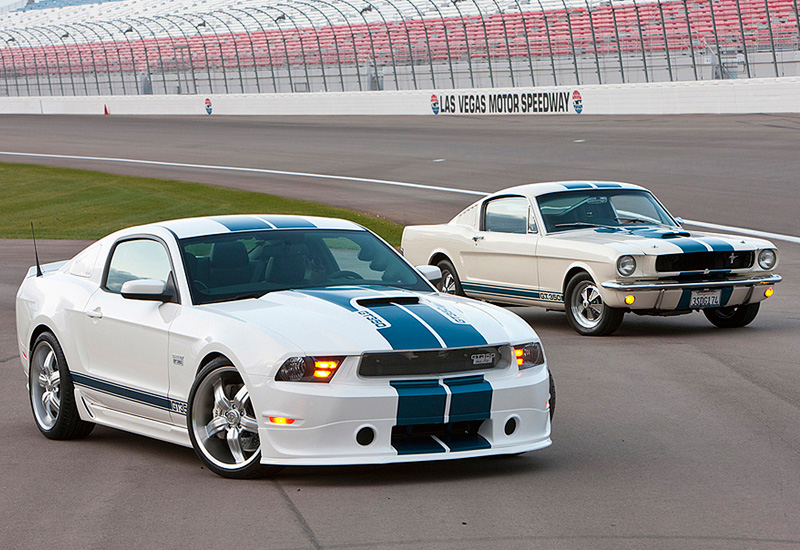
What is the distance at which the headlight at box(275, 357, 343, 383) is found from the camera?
5.70 meters

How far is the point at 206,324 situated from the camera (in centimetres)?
620

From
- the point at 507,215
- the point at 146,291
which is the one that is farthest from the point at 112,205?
the point at 146,291

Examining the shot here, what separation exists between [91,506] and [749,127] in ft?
102

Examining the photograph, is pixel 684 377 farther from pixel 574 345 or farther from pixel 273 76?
pixel 273 76

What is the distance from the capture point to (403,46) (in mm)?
53531

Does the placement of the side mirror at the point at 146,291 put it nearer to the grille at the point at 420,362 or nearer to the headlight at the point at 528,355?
the grille at the point at 420,362

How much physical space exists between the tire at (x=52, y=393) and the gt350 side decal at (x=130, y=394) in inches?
5.0

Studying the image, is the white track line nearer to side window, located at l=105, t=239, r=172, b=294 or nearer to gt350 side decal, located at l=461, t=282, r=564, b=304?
gt350 side decal, located at l=461, t=282, r=564, b=304

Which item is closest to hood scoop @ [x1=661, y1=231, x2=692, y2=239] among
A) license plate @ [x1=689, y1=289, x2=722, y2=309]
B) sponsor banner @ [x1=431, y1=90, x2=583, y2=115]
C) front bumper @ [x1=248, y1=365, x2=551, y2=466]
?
license plate @ [x1=689, y1=289, x2=722, y2=309]

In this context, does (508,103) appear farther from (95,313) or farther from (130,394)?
(130,394)

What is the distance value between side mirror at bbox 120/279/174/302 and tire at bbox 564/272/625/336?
18.0ft

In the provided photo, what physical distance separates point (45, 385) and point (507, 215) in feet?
20.3

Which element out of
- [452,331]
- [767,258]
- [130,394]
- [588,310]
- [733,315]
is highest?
[452,331]

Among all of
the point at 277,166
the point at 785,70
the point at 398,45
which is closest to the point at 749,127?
the point at 785,70
